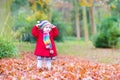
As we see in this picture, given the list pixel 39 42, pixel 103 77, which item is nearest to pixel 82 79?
pixel 103 77

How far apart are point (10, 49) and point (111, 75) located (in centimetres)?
587

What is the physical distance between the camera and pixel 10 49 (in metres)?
13.6

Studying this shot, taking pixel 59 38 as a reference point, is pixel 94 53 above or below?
below

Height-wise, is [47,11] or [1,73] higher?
[47,11]

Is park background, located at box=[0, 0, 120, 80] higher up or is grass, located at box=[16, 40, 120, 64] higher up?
park background, located at box=[0, 0, 120, 80]

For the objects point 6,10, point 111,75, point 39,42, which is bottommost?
point 111,75

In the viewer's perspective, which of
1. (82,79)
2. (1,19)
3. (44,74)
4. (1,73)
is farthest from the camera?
(1,19)

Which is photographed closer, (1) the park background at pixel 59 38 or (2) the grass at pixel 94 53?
(1) the park background at pixel 59 38

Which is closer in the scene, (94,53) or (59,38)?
(94,53)

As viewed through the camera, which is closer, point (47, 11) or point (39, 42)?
point (39, 42)

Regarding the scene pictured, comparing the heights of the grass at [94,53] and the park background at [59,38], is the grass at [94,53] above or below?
below

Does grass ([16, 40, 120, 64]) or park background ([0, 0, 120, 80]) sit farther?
grass ([16, 40, 120, 64])

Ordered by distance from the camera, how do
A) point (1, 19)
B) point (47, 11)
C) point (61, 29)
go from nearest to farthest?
point (1, 19), point (47, 11), point (61, 29)

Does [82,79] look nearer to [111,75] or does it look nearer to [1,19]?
[111,75]
